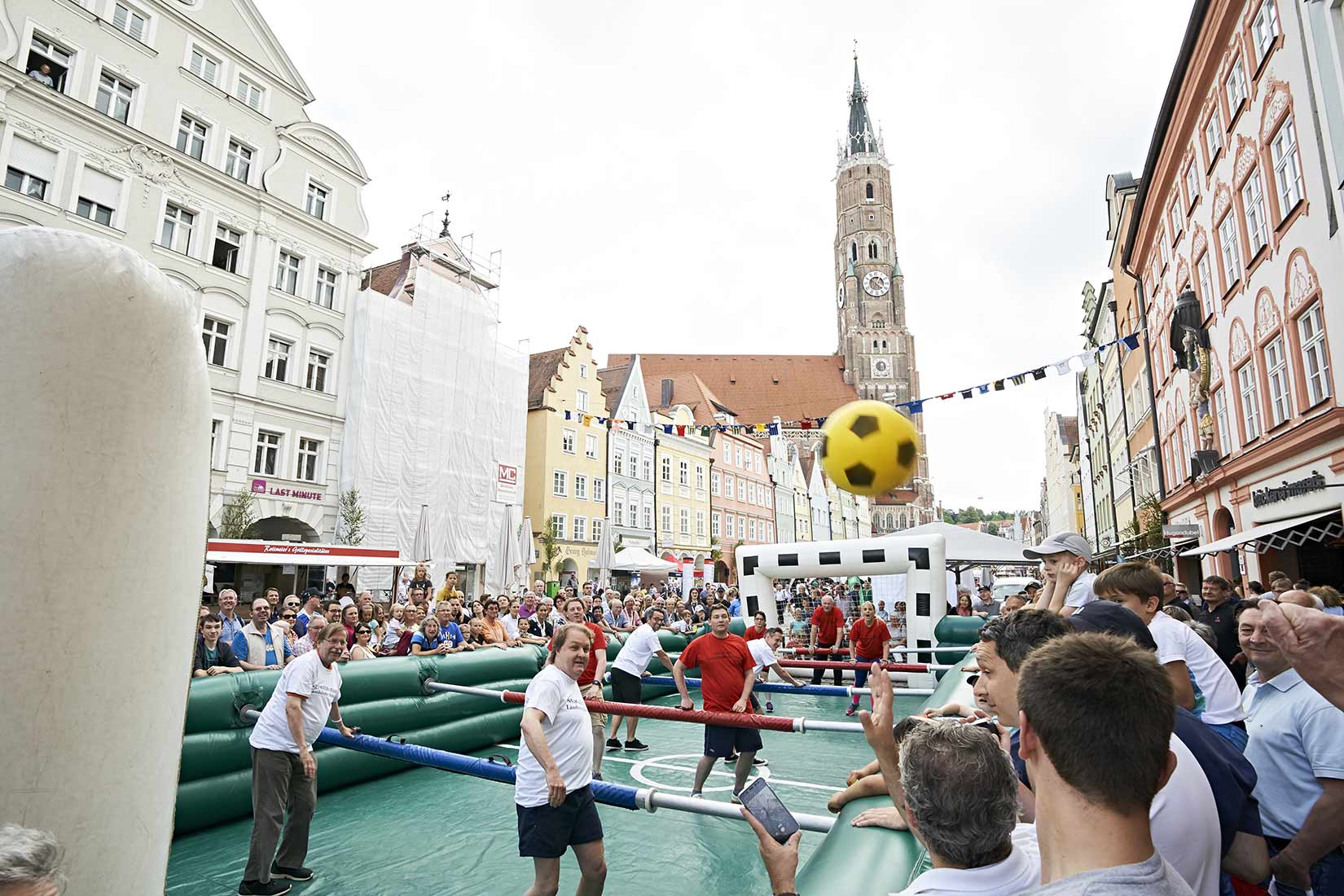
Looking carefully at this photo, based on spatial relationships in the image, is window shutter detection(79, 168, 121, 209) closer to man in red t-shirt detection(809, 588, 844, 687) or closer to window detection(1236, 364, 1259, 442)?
man in red t-shirt detection(809, 588, 844, 687)

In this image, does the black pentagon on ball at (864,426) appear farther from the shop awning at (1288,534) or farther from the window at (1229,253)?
the window at (1229,253)

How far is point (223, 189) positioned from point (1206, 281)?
26.4 meters

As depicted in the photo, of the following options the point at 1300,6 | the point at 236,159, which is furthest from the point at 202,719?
the point at 236,159

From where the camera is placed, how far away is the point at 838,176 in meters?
105

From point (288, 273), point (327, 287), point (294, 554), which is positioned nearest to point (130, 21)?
point (288, 273)

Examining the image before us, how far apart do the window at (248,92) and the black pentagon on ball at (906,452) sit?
1030 inches

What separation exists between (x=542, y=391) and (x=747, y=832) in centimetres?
3231

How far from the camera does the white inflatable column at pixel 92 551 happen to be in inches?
81.1

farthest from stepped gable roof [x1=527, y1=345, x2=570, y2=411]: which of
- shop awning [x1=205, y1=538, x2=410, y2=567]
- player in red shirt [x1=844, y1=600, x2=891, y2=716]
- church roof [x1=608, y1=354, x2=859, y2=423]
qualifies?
church roof [x1=608, y1=354, x2=859, y2=423]

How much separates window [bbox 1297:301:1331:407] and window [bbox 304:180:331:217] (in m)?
26.3

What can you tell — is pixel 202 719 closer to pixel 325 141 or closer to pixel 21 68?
pixel 21 68

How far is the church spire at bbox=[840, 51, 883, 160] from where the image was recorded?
10581 centimetres

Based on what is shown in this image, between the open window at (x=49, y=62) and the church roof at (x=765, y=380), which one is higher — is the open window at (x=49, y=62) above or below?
below

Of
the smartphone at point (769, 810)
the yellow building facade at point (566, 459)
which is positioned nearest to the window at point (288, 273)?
the yellow building facade at point (566, 459)
